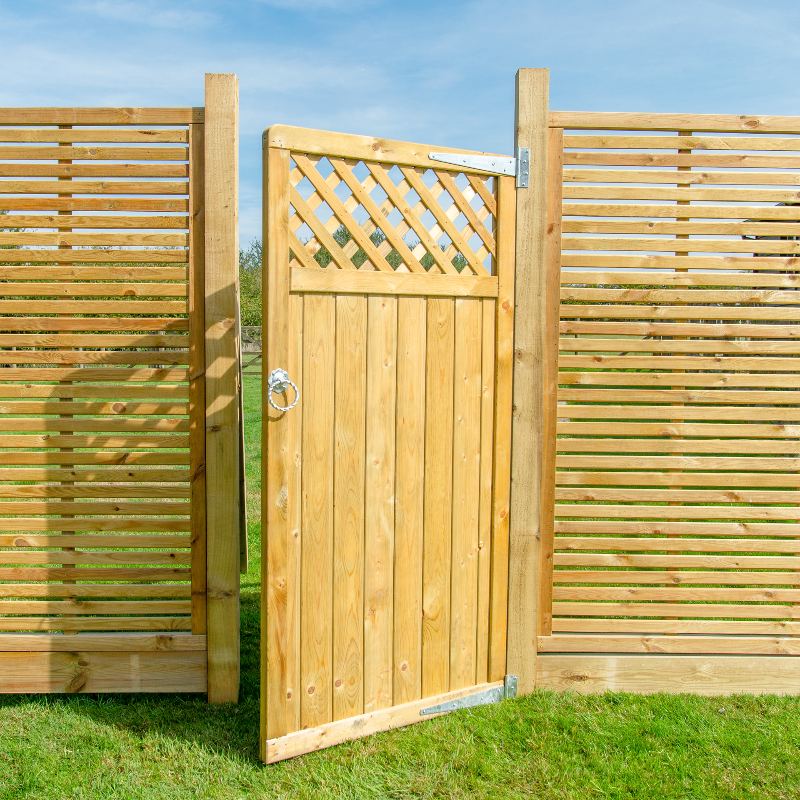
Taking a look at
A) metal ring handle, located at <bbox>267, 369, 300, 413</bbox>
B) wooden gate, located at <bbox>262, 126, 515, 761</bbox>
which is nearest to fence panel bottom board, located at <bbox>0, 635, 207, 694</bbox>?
wooden gate, located at <bbox>262, 126, 515, 761</bbox>

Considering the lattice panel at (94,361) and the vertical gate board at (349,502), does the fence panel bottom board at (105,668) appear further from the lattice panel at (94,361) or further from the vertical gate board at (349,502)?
the vertical gate board at (349,502)

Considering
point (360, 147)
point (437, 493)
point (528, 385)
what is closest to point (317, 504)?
point (437, 493)

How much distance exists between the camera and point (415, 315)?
3.01 metres

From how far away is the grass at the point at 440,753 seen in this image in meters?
2.68

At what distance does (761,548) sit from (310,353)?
7.91 ft

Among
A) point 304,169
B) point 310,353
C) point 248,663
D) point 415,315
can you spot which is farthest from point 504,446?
point 248,663

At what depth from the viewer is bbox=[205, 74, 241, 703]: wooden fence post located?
313 centimetres

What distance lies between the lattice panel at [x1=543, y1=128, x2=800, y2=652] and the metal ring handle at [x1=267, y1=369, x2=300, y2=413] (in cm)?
131

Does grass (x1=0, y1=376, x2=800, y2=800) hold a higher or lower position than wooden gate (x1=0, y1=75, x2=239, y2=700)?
lower

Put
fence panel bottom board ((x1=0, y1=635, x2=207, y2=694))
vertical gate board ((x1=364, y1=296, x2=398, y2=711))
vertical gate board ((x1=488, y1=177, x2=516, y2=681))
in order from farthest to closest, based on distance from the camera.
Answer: fence panel bottom board ((x1=0, y1=635, x2=207, y2=694))
vertical gate board ((x1=488, y1=177, x2=516, y2=681))
vertical gate board ((x1=364, y1=296, x2=398, y2=711))

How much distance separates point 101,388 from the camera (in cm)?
328

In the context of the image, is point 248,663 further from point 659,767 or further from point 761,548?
point 761,548

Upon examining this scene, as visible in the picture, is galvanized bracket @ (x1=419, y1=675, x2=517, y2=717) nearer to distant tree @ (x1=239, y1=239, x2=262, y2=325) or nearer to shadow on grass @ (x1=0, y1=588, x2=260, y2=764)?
shadow on grass @ (x1=0, y1=588, x2=260, y2=764)

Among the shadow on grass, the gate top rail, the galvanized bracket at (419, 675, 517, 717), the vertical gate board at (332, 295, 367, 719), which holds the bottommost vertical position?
the shadow on grass
